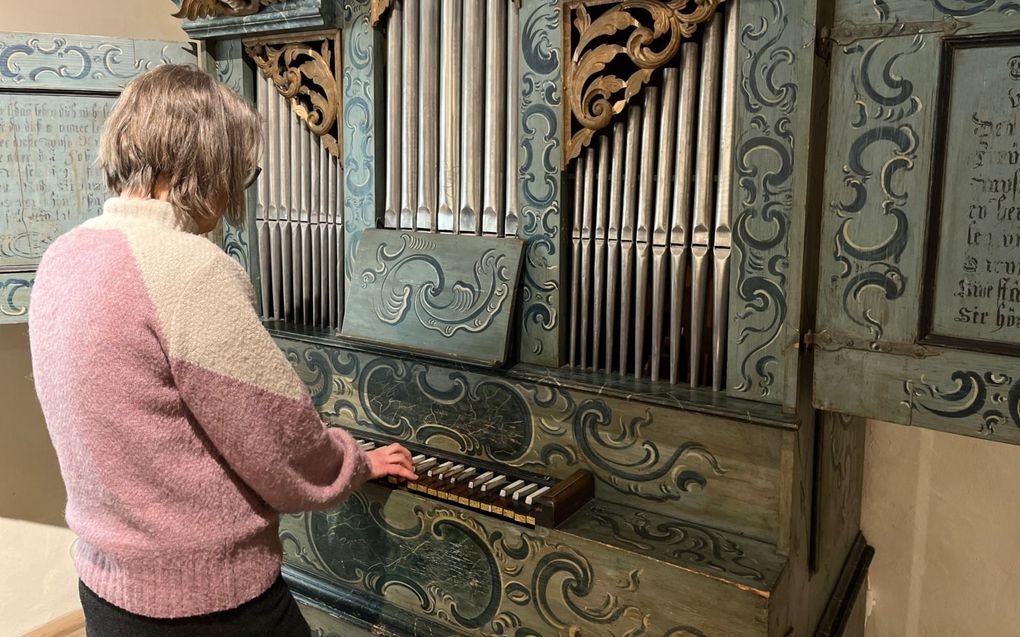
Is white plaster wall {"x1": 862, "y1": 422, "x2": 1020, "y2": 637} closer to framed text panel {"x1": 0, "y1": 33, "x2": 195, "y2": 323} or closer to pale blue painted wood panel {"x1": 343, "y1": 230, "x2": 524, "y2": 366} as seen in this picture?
pale blue painted wood panel {"x1": 343, "y1": 230, "x2": 524, "y2": 366}

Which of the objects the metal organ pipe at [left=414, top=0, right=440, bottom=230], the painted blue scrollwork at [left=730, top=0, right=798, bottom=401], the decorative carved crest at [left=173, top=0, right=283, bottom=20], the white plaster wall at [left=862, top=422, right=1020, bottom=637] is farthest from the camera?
the decorative carved crest at [left=173, top=0, right=283, bottom=20]

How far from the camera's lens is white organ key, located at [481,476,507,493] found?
2307 mm

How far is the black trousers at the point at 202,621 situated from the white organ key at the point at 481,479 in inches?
27.8

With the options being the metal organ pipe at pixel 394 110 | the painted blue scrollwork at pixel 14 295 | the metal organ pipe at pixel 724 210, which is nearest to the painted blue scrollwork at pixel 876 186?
the metal organ pipe at pixel 724 210

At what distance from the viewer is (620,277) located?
233 centimetres

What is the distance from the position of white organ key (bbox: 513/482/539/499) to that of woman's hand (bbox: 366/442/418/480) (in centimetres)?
31

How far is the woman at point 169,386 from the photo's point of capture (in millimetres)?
1448

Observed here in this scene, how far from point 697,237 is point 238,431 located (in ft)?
4.13

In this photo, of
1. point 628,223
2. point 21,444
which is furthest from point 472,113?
point 21,444

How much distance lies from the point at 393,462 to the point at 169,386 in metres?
0.91

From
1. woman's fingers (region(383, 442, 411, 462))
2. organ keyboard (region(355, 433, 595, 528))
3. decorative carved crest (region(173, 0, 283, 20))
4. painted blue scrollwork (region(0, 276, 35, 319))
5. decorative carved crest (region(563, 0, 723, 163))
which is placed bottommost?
organ keyboard (region(355, 433, 595, 528))

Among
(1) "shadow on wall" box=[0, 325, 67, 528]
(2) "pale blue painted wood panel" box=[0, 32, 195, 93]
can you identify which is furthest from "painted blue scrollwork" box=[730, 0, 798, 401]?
(1) "shadow on wall" box=[0, 325, 67, 528]

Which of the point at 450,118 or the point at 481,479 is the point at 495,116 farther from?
the point at 481,479

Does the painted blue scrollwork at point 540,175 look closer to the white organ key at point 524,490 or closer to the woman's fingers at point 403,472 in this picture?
the white organ key at point 524,490
